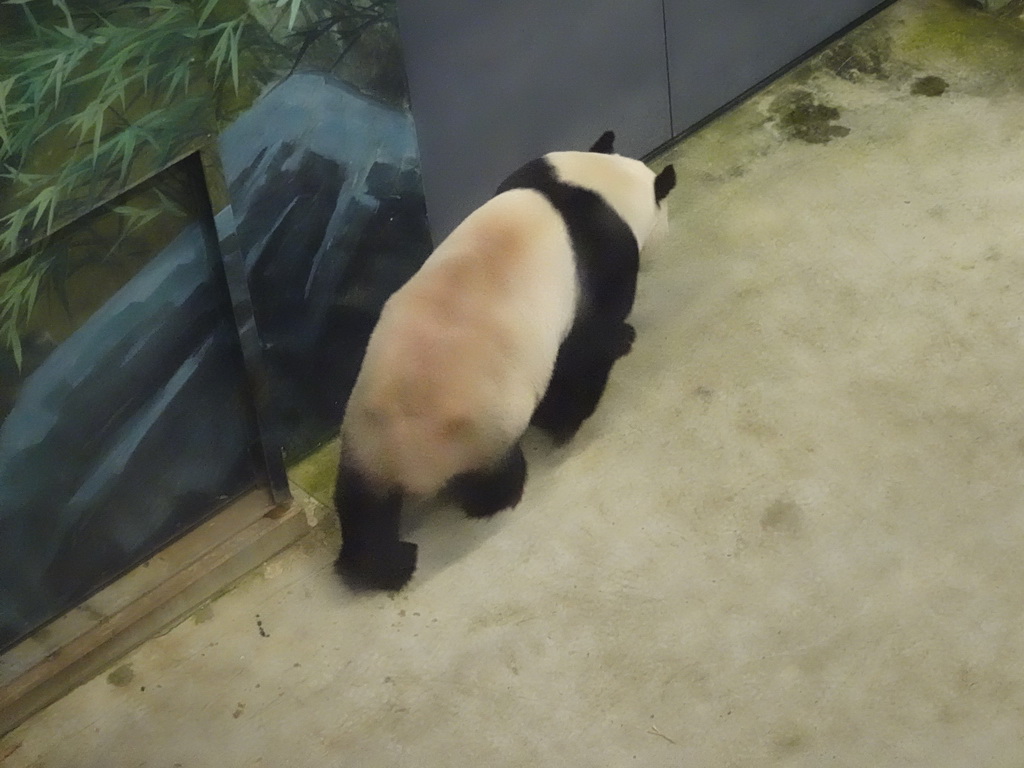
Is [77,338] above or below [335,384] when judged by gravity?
above

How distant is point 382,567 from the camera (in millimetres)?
2236

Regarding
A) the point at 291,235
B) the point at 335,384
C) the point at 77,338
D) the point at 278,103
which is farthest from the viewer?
the point at 335,384

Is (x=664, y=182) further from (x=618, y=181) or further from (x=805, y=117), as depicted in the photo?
(x=805, y=117)

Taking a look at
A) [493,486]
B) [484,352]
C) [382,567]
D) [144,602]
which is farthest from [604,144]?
[144,602]

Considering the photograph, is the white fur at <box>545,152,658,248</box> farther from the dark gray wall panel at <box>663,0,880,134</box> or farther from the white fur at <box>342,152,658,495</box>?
the dark gray wall panel at <box>663,0,880,134</box>

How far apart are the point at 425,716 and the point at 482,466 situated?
45cm

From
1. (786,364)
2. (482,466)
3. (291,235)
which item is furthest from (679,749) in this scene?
(291,235)

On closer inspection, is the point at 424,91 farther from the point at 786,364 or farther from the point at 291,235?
the point at 786,364

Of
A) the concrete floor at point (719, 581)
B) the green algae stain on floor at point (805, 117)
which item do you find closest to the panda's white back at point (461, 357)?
the concrete floor at point (719, 581)

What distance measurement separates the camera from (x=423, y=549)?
2.34 metres

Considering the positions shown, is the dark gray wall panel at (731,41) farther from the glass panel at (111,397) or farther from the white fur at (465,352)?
the glass panel at (111,397)

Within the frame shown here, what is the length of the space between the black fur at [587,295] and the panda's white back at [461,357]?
0.30 ft

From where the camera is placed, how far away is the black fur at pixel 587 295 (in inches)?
93.1

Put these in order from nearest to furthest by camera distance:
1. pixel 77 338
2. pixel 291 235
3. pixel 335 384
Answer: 1. pixel 77 338
2. pixel 291 235
3. pixel 335 384
